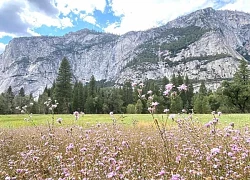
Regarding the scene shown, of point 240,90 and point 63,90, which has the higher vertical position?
point 63,90

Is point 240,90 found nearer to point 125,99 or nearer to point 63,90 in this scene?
point 63,90

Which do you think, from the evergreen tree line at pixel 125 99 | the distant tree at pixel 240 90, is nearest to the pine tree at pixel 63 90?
the evergreen tree line at pixel 125 99

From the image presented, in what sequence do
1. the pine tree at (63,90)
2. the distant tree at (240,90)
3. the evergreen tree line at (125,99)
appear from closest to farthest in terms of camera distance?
the distant tree at (240,90) → the evergreen tree line at (125,99) → the pine tree at (63,90)

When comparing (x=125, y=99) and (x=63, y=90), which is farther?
(x=125, y=99)

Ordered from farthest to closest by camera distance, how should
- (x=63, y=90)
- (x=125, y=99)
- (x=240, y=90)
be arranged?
1. (x=125, y=99)
2. (x=63, y=90)
3. (x=240, y=90)

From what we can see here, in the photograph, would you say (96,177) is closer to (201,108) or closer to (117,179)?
(117,179)

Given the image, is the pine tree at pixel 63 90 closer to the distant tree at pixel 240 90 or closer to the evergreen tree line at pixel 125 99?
the evergreen tree line at pixel 125 99

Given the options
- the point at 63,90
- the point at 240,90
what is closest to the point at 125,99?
the point at 63,90

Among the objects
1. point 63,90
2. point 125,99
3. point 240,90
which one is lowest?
point 240,90

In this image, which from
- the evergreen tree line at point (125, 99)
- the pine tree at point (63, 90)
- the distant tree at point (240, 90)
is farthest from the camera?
the pine tree at point (63, 90)

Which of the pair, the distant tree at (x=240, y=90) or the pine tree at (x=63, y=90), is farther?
the pine tree at (x=63, y=90)

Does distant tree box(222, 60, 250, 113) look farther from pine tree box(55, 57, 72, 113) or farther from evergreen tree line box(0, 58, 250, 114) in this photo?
pine tree box(55, 57, 72, 113)

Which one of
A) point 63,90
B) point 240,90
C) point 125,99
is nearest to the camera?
point 240,90

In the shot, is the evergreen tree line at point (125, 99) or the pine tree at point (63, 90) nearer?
the evergreen tree line at point (125, 99)
